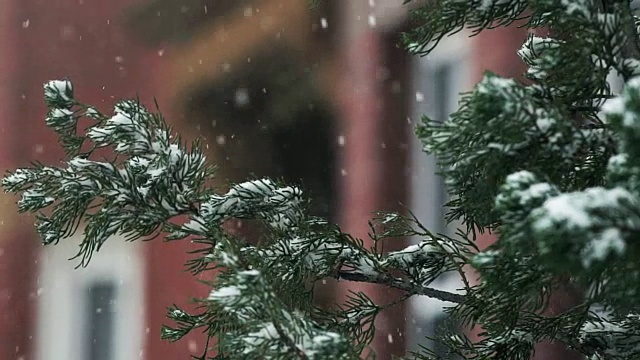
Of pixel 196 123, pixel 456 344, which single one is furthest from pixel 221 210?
pixel 196 123

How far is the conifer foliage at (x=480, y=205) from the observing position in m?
0.51

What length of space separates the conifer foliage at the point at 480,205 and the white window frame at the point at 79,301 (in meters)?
4.14

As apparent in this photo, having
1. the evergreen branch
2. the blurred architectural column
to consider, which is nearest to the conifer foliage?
the evergreen branch

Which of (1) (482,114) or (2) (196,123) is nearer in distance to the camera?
(1) (482,114)

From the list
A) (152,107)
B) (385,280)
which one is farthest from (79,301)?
(385,280)

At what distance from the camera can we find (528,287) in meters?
0.69

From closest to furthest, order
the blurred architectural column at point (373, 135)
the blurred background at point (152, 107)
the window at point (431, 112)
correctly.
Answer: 1. the window at point (431, 112)
2. the blurred architectural column at point (373, 135)
3. the blurred background at point (152, 107)

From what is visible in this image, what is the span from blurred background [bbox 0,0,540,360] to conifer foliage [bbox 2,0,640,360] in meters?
3.39

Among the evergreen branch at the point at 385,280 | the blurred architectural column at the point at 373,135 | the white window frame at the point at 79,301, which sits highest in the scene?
the blurred architectural column at the point at 373,135

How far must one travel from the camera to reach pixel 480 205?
74 cm

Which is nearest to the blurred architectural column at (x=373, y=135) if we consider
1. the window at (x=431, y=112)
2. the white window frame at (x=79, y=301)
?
the window at (x=431, y=112)

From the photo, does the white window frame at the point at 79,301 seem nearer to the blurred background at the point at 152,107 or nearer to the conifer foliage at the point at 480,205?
the blurred background at the point at 152,107

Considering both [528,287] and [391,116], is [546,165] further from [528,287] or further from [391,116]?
[391,116]

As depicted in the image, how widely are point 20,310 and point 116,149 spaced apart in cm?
437
